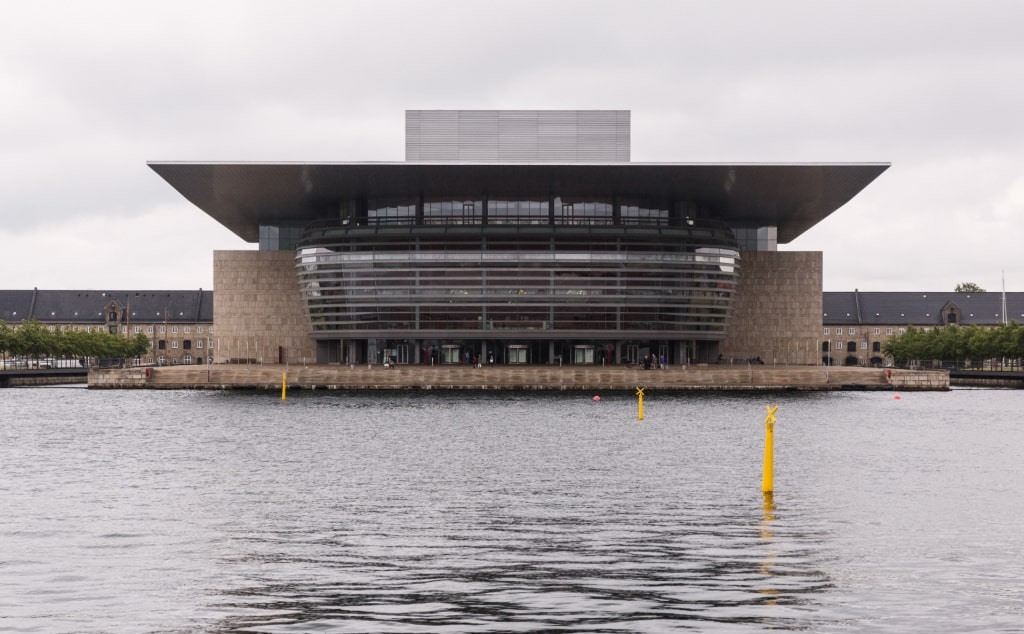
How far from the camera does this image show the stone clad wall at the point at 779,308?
116750 mm

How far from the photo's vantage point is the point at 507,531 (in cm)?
2225

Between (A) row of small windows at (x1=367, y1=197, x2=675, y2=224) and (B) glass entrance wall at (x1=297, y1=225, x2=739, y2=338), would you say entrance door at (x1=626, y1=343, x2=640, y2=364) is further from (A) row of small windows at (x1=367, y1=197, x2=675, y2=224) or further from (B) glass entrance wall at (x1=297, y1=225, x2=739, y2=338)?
(A) row of small windows at (x1=367, y1=197, x2=675, y2=224)

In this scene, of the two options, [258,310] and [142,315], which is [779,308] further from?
[142,315]

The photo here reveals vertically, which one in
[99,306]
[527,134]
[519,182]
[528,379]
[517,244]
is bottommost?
[528,379]

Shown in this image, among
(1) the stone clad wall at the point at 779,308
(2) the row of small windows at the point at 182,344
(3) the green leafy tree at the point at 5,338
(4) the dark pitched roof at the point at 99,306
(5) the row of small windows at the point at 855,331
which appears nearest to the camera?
(1) the stone clad wall at the point at 779,308

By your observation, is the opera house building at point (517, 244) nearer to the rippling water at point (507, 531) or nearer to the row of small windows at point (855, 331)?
the rippling water at point (507, 531)

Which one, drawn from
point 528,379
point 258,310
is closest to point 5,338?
point 258,310

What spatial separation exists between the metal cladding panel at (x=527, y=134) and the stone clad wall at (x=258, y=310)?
2171cm

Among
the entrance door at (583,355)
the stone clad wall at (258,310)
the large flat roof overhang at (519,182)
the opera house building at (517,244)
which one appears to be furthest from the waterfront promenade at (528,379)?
the stone clad wall at (258,310)

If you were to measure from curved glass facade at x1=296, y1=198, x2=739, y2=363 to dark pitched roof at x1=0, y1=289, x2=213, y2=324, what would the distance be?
86017 millimetres

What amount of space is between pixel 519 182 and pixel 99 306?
112592mm

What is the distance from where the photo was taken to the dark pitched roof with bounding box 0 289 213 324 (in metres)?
182

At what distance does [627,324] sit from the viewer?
102 meters

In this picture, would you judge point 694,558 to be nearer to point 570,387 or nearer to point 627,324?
point 570,387
